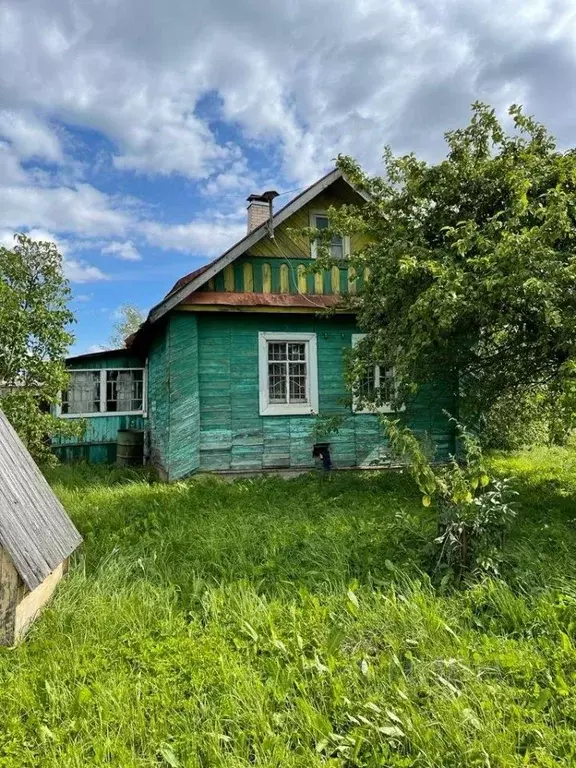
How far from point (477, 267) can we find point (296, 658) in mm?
4757

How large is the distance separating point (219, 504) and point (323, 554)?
2732mm

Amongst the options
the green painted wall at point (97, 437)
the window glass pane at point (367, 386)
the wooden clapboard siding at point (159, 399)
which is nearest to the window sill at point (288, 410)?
the window glass pane at point (367, 386)

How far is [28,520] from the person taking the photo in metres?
3.60

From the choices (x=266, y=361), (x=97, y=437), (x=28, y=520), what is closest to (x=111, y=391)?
(x=97, y=437)

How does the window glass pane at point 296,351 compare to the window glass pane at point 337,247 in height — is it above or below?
below

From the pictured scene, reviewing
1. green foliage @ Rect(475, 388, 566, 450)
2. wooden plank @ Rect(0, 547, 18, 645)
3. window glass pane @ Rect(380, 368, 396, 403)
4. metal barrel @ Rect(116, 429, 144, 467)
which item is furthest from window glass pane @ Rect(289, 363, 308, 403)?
wooden plank @ Rect(0, 547, 18, 645)

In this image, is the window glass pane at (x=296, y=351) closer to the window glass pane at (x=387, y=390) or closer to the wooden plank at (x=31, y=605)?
the window glass pane at (x=387, y=390)

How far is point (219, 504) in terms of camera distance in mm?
6988

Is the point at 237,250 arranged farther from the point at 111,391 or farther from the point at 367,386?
the point at 111,391

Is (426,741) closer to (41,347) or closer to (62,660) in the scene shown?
(62,660)

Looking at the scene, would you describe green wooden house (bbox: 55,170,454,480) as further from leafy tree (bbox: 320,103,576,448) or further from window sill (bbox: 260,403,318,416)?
leafy tree (bbox: 320,103,576,448)

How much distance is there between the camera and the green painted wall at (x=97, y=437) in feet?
39.0

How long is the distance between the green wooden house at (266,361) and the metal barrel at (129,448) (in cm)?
100

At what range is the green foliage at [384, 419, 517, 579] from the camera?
13.0ft
